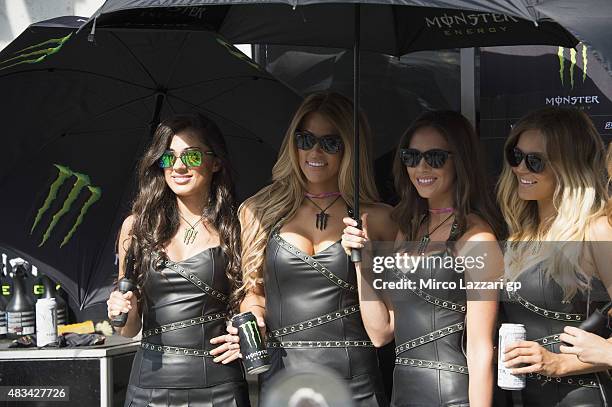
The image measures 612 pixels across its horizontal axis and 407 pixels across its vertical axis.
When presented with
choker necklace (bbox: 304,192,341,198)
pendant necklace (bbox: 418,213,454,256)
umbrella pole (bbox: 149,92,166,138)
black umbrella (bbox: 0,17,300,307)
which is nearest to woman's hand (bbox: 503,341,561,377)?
pendant necklace (bbox: 418,213,454,256)

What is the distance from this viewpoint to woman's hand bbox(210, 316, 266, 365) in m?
4.05

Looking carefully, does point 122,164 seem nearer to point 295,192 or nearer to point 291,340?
point 295,192

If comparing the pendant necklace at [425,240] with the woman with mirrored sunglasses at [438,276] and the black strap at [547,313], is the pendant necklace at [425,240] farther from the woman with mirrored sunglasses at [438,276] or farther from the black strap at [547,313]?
the black strap at [547,313]

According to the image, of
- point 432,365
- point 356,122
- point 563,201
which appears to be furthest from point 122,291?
point 563,201

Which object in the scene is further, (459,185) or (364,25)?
(364,25)

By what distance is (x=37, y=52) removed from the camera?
407 cm

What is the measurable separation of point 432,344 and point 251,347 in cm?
70

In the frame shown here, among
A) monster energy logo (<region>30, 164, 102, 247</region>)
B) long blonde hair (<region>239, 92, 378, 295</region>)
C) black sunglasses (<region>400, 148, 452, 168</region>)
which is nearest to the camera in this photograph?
black sunglasses (<region>400, 148, 452, 168</region>)

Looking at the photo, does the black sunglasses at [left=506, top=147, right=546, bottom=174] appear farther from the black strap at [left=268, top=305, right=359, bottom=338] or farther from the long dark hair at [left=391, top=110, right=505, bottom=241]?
the black strap at [left=268, top=305, right=359, bottom=338]

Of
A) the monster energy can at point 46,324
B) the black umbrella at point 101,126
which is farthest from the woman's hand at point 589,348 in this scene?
the monster energy can at point 46,324

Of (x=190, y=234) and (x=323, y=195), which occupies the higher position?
(x=323, y=195)

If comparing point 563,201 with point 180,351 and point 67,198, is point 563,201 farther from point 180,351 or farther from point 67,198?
point 67,198

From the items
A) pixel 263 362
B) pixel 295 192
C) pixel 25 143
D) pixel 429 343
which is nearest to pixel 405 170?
pixel 295 192

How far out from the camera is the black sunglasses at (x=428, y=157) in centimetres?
390
